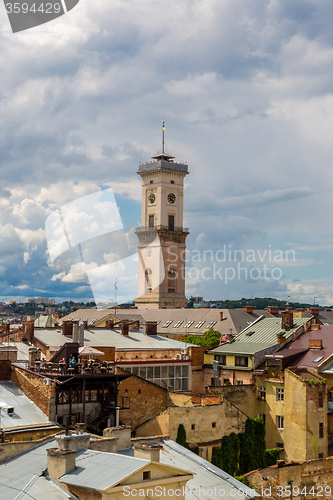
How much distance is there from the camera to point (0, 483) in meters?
30.5

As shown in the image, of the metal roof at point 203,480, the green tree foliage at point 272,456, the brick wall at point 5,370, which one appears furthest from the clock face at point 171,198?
the metal roof at point 203,480

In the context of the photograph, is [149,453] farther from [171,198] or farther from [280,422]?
[171,198]

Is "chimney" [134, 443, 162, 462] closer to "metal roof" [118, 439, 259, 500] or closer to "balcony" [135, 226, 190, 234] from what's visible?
"metal roof" [118, 439, 259, 500]

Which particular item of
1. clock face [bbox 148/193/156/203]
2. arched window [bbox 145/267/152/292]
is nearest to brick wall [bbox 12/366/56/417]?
arched window [bbox 145/267/152/292]

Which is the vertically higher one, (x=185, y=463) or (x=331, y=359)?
(x=331, y=359)

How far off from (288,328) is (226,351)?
7.08m

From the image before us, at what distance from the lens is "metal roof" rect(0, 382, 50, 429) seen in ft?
141

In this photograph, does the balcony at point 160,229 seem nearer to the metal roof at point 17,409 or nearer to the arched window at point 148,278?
the arched window at point 148,278

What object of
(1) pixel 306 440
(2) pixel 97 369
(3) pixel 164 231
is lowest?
(1) pixel 306 440

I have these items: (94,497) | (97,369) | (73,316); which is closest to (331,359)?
(97,369)

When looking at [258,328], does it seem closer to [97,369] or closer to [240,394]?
[240,394]

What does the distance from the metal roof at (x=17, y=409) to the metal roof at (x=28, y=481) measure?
7981mm

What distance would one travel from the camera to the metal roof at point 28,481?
28.7 meters

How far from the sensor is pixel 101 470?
29.2m
